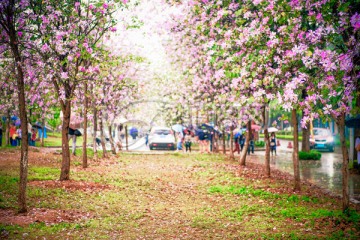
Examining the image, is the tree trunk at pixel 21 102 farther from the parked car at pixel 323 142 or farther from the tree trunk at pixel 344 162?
the parked car at pixel 323 142

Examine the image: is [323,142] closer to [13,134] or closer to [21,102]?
[13,134]

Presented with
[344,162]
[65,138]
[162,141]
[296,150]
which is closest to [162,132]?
[162,141]

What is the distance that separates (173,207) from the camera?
10031 mm

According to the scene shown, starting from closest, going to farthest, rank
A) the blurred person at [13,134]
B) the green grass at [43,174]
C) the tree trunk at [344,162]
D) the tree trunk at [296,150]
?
the tree trunk at [344,162] → the tree trunk at [296,150] → the green grass at [43,174] → the blurred person at [13,134]

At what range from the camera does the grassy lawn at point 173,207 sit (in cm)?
749

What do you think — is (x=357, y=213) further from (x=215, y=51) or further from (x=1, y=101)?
(x=1, y=101)

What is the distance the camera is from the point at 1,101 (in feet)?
68.3

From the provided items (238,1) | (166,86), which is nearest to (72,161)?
(238,1)

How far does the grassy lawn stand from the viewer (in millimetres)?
7488

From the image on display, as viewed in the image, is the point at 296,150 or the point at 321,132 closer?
the point at 296,150

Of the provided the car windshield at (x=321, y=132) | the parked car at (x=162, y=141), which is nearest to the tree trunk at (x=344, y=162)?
the parked car at (x=162, y=141)

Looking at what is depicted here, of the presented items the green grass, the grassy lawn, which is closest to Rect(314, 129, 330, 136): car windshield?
the grassy lawn

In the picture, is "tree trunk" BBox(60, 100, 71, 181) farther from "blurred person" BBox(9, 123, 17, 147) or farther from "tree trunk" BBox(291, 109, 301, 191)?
"blurred person" BBox(9, 123, 17, 147)

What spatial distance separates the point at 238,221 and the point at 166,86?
27.8 metres
